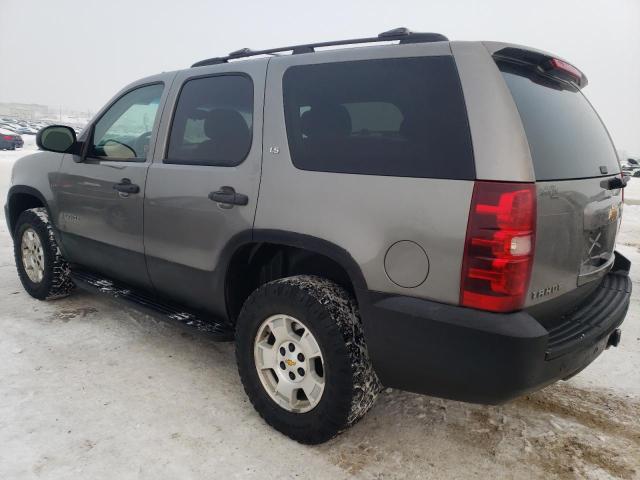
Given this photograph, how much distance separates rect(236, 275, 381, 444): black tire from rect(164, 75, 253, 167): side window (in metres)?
0.80

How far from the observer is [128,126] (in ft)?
11.4

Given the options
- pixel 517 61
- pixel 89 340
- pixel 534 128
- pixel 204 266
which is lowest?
pixel 89 340

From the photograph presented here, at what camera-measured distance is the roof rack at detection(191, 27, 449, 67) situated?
2.12 m

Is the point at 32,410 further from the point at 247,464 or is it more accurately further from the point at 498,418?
the point at 498,418

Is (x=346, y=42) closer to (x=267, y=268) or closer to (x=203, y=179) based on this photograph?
(x=203, y=179)

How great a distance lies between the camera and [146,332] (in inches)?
144

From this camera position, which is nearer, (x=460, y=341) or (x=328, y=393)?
(x=460, y=341)

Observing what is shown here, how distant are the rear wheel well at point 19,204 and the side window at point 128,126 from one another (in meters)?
1.20

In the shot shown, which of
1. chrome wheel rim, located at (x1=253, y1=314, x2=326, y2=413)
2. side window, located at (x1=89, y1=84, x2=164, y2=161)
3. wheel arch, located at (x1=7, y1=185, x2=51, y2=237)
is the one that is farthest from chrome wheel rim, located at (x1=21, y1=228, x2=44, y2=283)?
chrome wheel rim, located at (x1=253, y1=314, x2=326, y2=413)

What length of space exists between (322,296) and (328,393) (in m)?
0.44

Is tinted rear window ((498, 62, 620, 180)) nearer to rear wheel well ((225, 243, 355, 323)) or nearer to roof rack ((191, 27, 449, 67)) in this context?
roof rack ((191, 27, 449, 67))

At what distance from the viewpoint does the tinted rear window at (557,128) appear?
191 cm

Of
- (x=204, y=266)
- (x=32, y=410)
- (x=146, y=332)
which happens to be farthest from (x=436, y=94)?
(x=146, y=332)

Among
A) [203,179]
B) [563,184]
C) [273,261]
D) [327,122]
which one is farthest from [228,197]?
[563,184]
